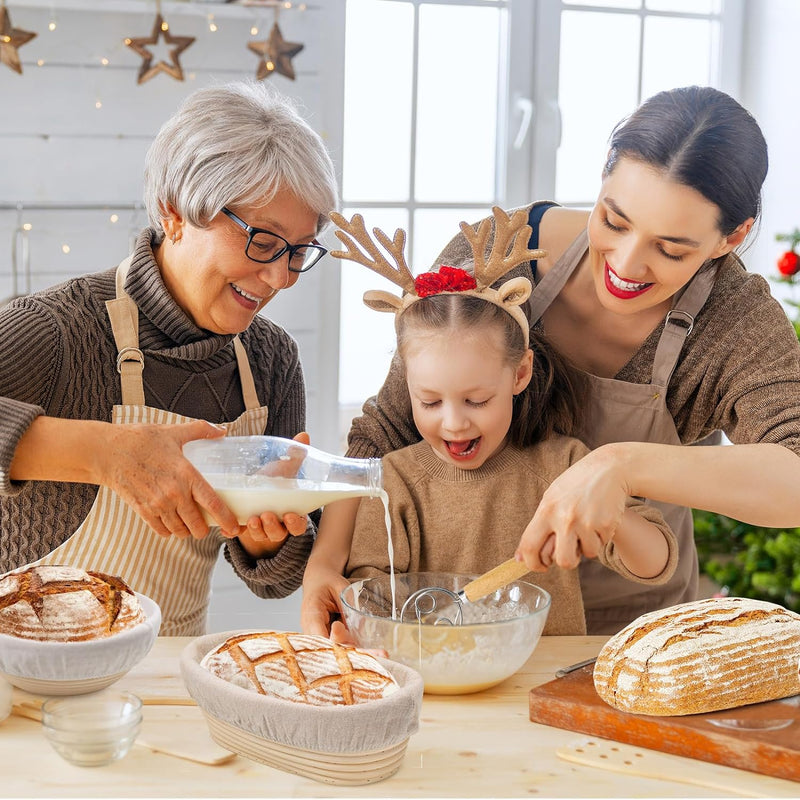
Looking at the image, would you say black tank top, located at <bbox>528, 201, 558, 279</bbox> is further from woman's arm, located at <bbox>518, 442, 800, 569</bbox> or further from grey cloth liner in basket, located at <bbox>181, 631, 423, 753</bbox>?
grey cloth liner in basket, located at <bbox>181, 631, 423, 753</bbox>

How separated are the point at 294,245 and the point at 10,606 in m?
0.73

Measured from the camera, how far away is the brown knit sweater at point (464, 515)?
167 cm

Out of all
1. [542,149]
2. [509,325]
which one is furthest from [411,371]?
[542,149]

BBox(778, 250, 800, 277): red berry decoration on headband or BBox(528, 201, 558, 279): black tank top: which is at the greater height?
BBox(528, 201, 558, 279): black tank top

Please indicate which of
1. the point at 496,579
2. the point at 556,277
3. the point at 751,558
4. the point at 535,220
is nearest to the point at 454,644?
the point at 496,579

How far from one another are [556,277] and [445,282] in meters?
0.27

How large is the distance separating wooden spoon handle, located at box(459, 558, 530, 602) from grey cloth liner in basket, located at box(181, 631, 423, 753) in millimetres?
257

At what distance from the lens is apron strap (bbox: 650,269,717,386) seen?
5.67 feet

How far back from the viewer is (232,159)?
1.64m

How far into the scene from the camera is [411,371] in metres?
1.66

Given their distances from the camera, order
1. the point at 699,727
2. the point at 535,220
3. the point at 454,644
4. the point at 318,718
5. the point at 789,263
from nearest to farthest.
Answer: the point at 318,718, the point at 699,727, the point at 454,644, the point at 535,220, the point at 789,263

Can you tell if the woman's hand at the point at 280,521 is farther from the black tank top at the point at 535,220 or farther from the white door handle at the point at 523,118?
the white door handle at the point at 523,118

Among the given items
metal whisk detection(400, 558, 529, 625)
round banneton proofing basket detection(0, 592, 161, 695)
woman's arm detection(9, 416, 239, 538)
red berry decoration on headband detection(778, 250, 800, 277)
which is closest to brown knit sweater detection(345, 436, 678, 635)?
metal whisk detection(400, 558, 529, 625)

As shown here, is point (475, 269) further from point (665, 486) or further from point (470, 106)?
point (470, 106)
